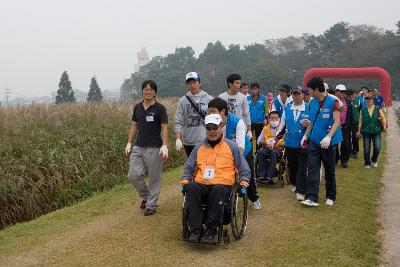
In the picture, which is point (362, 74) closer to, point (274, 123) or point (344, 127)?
point (344, 127)

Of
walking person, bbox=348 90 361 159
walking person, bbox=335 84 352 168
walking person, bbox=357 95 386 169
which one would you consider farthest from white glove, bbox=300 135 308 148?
walking person, bbox=348 90 361 159

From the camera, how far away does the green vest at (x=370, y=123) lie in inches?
340

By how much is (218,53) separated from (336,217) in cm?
6616

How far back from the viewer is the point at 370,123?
8695mm

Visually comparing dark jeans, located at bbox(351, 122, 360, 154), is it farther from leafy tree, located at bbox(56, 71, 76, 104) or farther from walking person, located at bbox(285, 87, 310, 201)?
leafy tree, located at bbox(56, 71, 76, 104)

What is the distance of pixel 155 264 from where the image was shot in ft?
13.2

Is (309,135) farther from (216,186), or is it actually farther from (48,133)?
(48,133)

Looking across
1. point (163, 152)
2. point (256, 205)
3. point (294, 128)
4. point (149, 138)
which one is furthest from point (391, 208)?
point (149, 138)

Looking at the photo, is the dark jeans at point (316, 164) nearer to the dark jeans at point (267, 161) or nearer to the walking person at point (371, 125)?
the dark jeans at point (267, 161)

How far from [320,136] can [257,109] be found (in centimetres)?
396

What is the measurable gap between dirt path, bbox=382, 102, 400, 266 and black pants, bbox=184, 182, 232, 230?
5.65ft

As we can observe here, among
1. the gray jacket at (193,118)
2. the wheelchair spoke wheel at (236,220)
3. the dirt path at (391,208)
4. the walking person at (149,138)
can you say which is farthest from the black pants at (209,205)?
the dirt path at (391,208)

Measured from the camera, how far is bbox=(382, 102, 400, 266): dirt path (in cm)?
431

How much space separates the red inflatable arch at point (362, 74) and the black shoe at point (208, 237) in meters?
23.5
